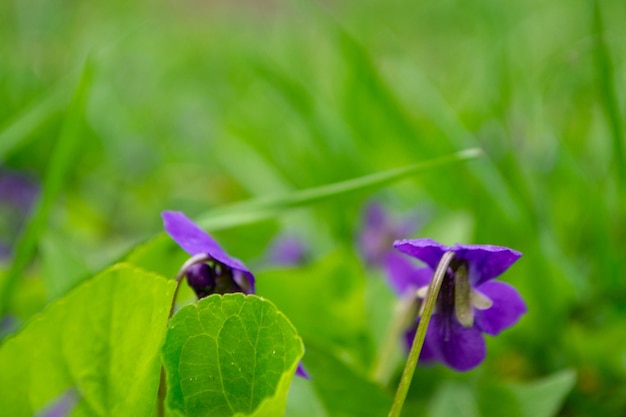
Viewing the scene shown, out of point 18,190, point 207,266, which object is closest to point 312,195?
point 207,266

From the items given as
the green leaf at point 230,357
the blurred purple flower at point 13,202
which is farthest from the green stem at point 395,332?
the blurred purple flower at point 13,202

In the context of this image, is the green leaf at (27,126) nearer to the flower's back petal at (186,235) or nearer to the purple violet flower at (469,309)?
the flower's back petal at (186,235)

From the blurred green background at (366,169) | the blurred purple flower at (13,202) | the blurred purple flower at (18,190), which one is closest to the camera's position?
the blurred green background at (366,169)

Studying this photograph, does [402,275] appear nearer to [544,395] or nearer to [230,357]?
[544,395]

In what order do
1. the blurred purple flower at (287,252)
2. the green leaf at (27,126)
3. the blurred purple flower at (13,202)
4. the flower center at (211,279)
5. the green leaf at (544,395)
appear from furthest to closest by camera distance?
the blurred purple flower at (13,202) → the blurred purple flower at (287,252) → the green leaf at (27,126) → the green leaf at (544,395) → the flower center at (211,279)

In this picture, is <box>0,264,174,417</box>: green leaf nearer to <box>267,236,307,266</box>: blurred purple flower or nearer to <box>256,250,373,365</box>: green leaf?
<box>256,250,373,365</box>: green leaf

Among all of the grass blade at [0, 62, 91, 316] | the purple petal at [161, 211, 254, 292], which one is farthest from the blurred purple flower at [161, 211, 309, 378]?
the grass blade at [0, 62, 91, 316]
